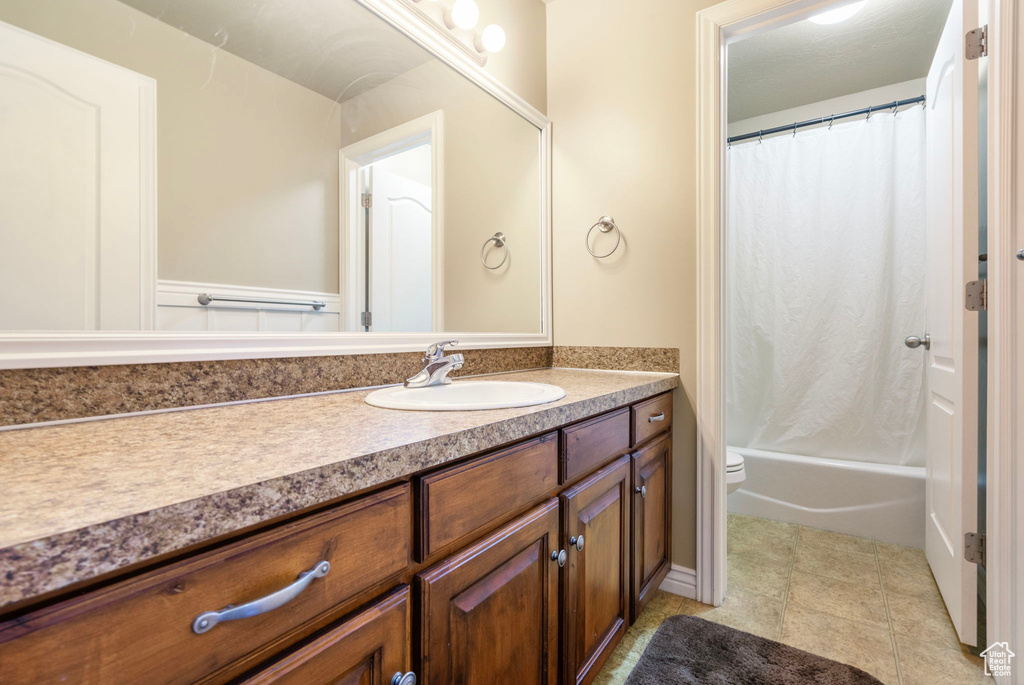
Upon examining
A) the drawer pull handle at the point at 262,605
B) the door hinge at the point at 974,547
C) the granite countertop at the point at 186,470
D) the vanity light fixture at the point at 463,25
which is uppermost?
the vanity light fixture at the point at 463,25

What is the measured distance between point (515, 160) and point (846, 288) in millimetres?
1829

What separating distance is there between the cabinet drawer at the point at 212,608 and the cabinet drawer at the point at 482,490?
0.06m

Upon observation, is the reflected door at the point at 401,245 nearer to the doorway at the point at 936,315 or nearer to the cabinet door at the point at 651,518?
the cabinet door at the point at 651,518

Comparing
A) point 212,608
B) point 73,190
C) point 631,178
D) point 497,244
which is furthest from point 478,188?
Answer: point 212,608

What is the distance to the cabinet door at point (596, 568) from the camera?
107cm

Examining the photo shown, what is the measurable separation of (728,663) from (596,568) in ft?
1.85

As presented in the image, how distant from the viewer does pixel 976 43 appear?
1374mm

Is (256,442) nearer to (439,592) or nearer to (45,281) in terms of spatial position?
(439,592)

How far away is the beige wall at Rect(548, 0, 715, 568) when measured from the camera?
5.61 ft

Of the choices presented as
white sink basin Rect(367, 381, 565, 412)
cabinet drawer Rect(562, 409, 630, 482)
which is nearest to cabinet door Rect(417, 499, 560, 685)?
cabinet drawer Rect(562, 409, 630, 482)

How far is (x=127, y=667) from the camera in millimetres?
396

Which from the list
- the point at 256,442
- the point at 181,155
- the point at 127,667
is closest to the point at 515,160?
the point at 181,155

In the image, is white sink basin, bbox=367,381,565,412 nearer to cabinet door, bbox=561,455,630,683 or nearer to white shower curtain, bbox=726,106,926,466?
cabinet door, bbox=561,455,630,683

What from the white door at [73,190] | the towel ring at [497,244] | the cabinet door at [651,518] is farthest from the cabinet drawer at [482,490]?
the towel ring at [497,244]
